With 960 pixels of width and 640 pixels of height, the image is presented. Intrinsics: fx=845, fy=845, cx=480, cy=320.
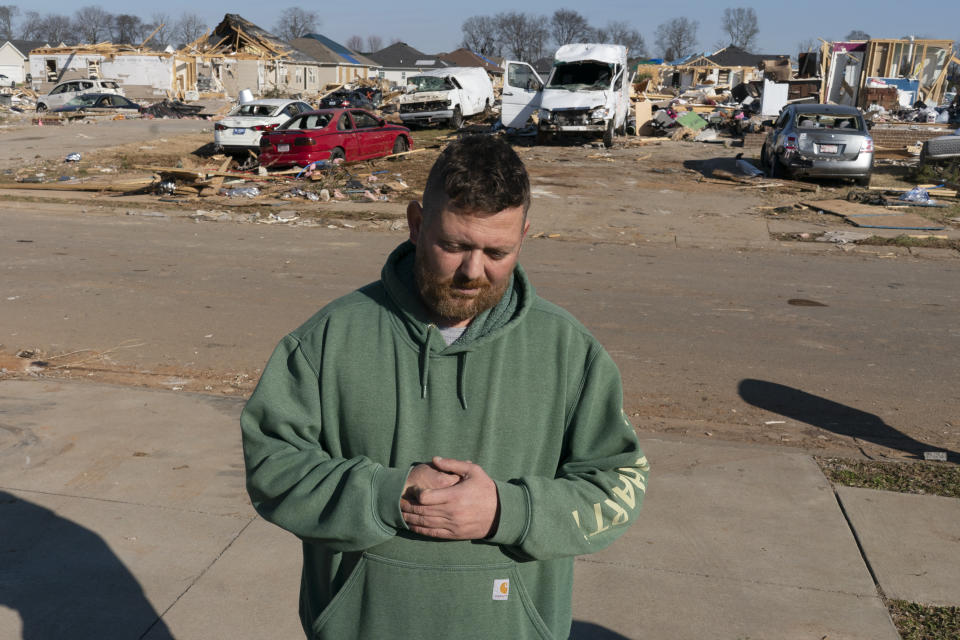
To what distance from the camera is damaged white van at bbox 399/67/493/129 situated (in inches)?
1182

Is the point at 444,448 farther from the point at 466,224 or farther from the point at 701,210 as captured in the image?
the point at 701,210

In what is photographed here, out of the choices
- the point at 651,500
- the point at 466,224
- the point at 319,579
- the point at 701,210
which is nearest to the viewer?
the point at 466,224

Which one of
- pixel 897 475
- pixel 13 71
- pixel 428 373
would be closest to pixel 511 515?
pixel 428 373

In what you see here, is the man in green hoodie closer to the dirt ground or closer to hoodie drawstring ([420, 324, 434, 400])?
hoodie drawstring ([420, 324, 434, 400])

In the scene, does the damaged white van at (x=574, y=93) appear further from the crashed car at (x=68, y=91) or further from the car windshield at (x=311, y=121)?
the crashed car at (x=68, y=91)

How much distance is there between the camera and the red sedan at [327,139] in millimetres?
18266

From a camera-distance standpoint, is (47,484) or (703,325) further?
(703,325)

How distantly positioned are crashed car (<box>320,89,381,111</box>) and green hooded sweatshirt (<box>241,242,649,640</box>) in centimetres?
3909

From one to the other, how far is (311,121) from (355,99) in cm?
2490

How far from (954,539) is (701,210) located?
1183cm

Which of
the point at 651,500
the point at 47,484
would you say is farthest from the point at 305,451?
the point at 47,484

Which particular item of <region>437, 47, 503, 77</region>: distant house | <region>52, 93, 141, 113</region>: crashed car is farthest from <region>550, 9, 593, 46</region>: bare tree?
<region>52, 93, 141, 113</region>: crashed car

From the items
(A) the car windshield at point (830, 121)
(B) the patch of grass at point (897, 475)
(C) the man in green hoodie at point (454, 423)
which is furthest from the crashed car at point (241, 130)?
(C) the man in green hoodie at point (454, 423)

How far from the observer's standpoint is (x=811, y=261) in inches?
452
